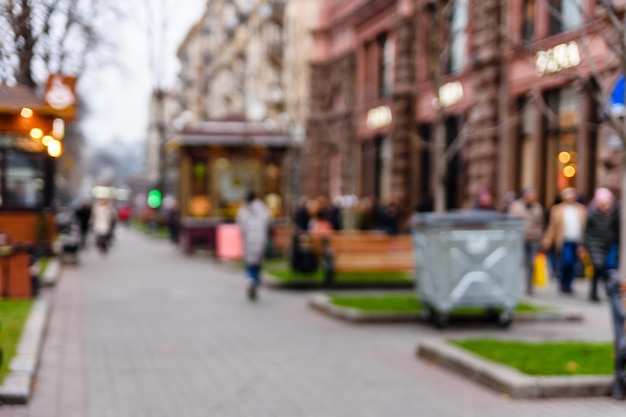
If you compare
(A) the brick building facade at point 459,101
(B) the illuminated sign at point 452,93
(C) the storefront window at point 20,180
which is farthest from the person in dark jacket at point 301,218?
(C) the storefront window at point 20,180

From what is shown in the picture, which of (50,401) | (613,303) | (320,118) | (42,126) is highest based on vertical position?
(320,118)

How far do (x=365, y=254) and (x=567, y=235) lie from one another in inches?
136

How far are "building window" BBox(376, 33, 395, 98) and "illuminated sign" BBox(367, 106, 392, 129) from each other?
22.3 inches

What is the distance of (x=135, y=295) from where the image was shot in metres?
16.0

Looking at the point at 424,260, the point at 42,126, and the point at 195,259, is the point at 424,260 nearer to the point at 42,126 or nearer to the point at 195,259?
the point at 42,126

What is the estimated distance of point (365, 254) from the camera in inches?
675

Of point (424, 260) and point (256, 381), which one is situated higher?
point (424, 260)

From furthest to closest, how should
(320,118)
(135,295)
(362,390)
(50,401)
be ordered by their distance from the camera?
(320,118) → (135,295) → (362,390) → (50,401)

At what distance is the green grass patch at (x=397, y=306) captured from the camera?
12688 mm

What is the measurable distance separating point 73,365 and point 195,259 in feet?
56.4

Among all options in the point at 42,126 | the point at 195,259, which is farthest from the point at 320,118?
the point at 42,126

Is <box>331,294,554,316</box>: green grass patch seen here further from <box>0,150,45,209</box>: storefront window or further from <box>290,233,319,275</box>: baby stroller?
<box>0,150,45,209</box>: storefront window

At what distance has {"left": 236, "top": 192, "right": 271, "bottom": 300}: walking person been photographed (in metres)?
15.6

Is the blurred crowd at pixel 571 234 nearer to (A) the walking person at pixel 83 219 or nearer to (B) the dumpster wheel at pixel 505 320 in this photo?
(B) the dumpster wheel at pixel 505 320
